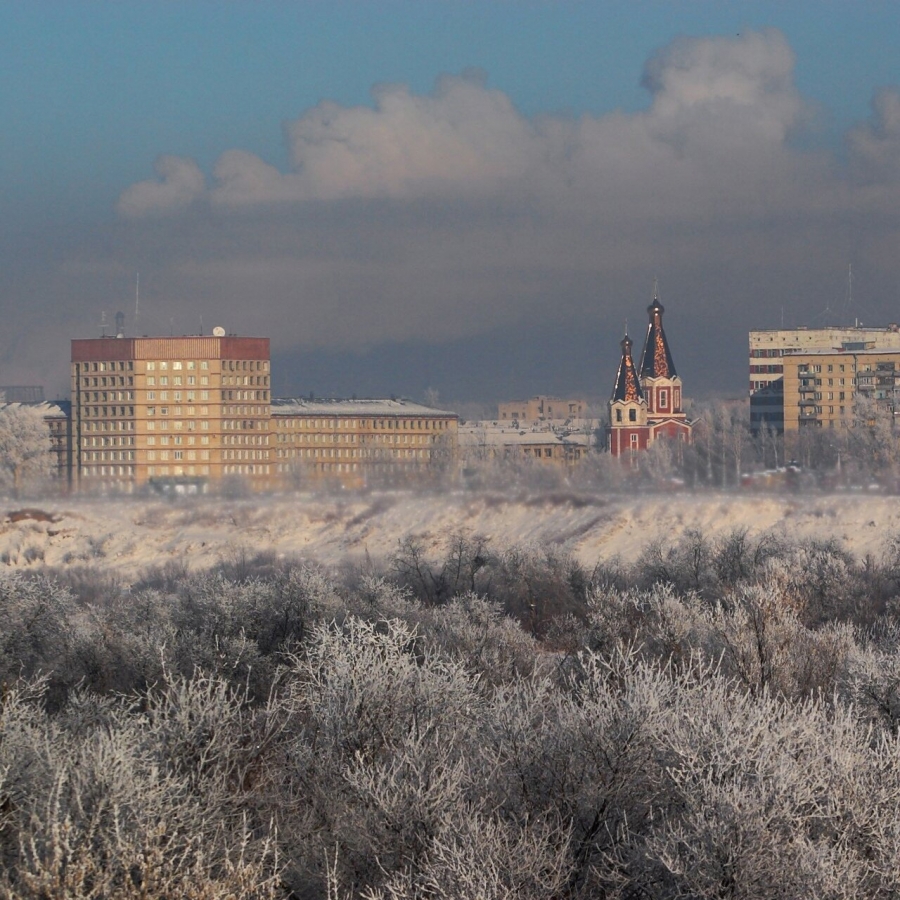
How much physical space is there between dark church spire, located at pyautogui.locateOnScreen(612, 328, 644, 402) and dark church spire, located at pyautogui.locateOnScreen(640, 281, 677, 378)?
163cm

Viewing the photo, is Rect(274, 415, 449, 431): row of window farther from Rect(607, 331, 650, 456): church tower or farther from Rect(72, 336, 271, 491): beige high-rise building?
Rect(607, 331, 650, 456): church tower

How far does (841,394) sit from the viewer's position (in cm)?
14825

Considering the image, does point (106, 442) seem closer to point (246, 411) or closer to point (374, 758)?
point (246, 411)

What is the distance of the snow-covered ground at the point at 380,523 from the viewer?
8556 cm

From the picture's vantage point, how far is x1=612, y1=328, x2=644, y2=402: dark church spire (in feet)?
511

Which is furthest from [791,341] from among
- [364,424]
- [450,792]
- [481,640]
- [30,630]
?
[450,792]

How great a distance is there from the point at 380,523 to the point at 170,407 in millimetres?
65142

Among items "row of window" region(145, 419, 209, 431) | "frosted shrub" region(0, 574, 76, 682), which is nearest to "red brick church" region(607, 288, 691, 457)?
"row of window" region(145, 419, 209, 431)

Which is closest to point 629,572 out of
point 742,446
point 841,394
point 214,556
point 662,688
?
point 214,556

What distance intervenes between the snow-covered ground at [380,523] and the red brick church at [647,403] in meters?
54.6

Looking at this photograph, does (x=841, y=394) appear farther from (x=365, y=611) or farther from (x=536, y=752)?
(x=536, y=752)

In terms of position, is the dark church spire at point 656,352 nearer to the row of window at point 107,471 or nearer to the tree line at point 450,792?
the row of window at point 107,471

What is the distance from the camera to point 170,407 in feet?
513

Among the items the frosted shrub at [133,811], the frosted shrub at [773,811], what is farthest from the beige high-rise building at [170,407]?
the frosted shrub at [773,811]
